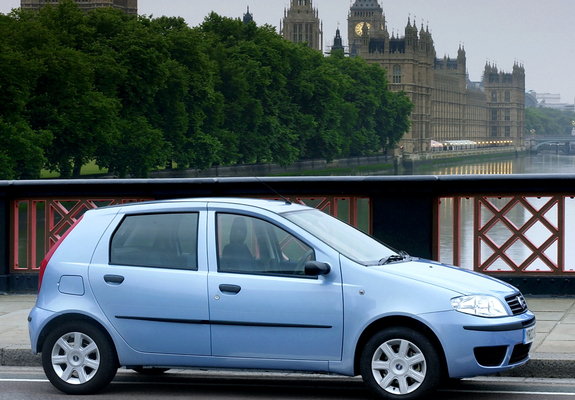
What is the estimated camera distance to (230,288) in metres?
6.35

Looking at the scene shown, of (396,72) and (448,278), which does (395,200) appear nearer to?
(448,278)

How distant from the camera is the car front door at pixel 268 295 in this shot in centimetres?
618

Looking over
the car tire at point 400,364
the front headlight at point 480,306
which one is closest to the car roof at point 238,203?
the car tire at point 400,364

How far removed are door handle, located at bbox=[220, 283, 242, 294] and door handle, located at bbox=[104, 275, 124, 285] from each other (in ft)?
2.33

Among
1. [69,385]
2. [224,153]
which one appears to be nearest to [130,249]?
[69,385]

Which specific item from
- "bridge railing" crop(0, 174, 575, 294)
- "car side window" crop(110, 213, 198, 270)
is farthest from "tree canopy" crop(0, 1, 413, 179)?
"car side window" crop(110, 213, 198, 270)

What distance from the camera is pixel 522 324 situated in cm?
614

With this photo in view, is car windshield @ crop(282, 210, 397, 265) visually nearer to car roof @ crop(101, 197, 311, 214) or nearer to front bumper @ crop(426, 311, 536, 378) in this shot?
car roof @ crop(101, 197, 311, 214)

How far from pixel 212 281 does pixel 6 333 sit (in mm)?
2853

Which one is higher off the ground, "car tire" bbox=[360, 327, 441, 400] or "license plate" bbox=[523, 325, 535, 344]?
"license plate" bbox=[523, 325, 535, 344]

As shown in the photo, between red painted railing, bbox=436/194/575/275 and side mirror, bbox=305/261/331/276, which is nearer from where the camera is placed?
side mirror, bbox=305/261/331/276

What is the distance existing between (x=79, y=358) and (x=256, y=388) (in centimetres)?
120

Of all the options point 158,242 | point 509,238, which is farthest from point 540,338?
point 158,242

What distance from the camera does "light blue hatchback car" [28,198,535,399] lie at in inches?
238
